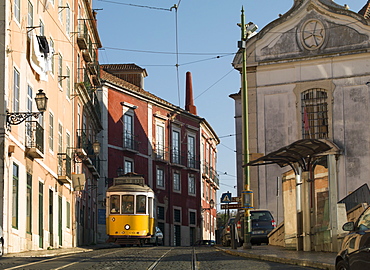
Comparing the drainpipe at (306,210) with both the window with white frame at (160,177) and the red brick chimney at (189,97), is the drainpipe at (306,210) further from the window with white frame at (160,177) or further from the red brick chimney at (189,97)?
the red brick chimney at (189,97)

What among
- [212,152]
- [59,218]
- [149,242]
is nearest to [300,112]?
[149,242]

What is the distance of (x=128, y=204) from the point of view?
3712 cm

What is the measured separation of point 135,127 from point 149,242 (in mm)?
18547

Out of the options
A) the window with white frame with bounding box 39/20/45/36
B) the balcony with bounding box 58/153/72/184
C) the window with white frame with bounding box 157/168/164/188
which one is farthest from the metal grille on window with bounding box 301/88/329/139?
the window with white frame with bounding box 157/168/164/188

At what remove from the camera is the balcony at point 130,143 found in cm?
5409

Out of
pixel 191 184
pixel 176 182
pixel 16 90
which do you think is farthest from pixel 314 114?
pixel 191 184

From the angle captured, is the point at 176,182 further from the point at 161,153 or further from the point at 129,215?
the point at 129,215

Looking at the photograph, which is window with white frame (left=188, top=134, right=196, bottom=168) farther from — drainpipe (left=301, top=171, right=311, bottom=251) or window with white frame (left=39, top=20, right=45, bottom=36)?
drainpipe (left=301, top=171, right=311, bottom=251)

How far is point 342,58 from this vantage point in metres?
37.9

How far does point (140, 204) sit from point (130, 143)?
17639mm

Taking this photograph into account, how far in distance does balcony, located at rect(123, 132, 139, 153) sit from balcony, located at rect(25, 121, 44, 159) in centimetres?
2672

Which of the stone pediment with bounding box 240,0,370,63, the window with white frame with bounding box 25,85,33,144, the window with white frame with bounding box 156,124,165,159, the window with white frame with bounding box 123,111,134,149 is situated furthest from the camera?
the window with white frame with bounding box 156,124,165,159

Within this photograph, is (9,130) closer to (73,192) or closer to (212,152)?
(73,192)

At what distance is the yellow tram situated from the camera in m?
36.8
